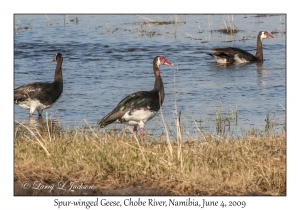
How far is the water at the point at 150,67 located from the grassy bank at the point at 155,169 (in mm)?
2587

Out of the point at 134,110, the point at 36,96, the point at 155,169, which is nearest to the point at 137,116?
the point at 134,110

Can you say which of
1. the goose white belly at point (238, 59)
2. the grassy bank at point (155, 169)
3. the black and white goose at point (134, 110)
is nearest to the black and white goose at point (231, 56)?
the goose white belly at point (238, 59)

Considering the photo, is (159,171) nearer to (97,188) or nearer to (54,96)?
(97,188)

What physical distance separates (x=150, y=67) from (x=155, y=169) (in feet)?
33.6

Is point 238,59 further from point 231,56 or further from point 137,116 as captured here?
point 137,116

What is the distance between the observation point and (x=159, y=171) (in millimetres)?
6793

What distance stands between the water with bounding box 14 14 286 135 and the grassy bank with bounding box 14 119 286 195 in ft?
8.49

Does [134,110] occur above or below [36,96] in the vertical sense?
below

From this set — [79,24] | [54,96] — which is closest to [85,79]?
[54,96]

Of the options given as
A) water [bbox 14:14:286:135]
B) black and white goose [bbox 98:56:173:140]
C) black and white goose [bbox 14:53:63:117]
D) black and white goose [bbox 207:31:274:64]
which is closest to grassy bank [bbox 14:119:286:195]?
black and white goose [bbox 98:56:173:140]

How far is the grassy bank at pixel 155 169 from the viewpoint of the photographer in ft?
21.7

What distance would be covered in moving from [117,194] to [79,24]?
16695 mm

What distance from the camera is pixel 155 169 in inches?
268

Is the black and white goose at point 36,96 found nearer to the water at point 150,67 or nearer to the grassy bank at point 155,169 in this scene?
the water at point 150,67
